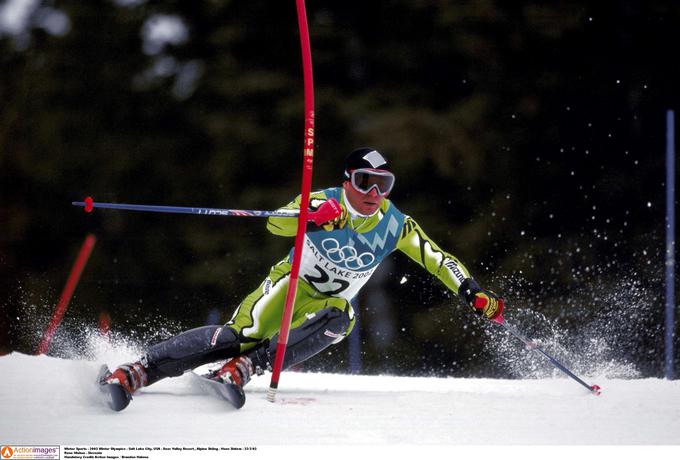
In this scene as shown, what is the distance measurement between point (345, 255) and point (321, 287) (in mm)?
169

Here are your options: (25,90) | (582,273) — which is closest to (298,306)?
(25,90)

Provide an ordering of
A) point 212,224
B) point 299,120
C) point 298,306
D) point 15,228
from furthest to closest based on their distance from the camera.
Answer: point 299,120, point 212,224, point 15,228, point 298,306

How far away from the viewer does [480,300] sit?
2.98 meters

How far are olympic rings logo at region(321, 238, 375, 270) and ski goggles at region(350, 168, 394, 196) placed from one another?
0.79ft

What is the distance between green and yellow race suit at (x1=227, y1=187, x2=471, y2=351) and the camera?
2.95m

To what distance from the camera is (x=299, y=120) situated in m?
4.20

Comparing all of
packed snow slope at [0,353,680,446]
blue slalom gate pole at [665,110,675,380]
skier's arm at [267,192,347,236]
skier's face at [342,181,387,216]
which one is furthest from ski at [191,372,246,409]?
blue slalom gate pole at [665,110,675,380]

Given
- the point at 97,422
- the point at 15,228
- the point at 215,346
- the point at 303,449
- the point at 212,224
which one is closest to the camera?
the point at 303,449

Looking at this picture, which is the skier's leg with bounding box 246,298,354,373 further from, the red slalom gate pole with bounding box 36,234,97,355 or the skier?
the red slalom gate pole with bounding box 36,234,97,355

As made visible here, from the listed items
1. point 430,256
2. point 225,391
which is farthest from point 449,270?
point 225,391

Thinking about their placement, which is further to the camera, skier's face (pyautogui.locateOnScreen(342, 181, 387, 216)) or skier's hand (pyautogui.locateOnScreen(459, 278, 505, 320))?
skier's hand (pyautogui.locateOnScreen(459, 278, 505, 320))

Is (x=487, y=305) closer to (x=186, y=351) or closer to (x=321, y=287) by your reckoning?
(x=321, y=287)

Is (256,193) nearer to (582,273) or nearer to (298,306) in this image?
(298,306)

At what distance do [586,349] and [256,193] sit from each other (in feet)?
5.93
